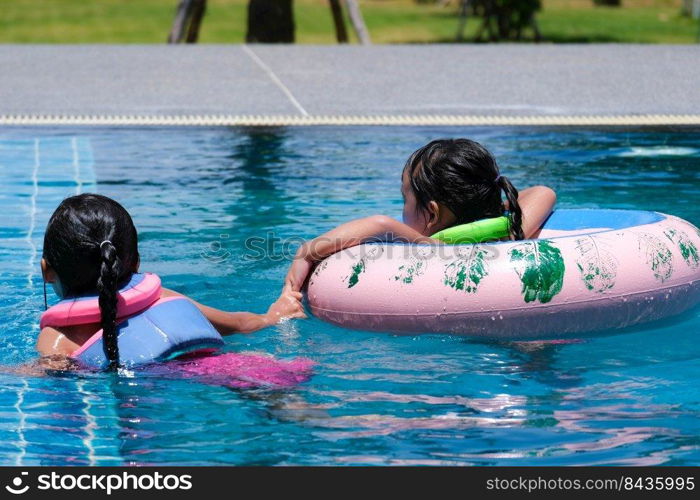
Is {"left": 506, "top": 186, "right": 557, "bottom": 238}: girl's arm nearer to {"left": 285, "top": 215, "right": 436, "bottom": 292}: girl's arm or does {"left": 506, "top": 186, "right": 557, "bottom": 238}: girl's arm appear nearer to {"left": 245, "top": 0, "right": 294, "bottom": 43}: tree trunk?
{"left": 285, "top": 215, "right": 436, "bottom": 292}: girl's arm

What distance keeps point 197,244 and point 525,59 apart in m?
8.10

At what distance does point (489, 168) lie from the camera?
5.04m

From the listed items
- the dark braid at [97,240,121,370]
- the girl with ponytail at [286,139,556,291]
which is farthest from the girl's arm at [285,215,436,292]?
the dark braid at [97,240,121,370]

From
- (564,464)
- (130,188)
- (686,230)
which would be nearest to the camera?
(564,464)

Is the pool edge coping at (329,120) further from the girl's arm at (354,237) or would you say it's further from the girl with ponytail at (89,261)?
the girl with ponytail at (89,261)

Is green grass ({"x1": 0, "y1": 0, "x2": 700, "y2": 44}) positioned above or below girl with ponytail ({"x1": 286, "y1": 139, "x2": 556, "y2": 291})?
below

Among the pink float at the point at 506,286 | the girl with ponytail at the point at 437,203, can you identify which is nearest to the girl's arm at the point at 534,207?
the girl with ponytail at the point at 437,203

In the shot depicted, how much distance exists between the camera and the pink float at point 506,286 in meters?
4.80

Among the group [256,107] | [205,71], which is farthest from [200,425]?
[205,71]

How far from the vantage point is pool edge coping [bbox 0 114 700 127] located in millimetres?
10164

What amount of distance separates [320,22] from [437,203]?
21.0 meters

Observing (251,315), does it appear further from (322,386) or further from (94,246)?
(94,246)

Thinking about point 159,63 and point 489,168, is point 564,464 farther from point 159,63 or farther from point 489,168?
point 159,63

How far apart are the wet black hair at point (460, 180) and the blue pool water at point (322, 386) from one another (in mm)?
604
